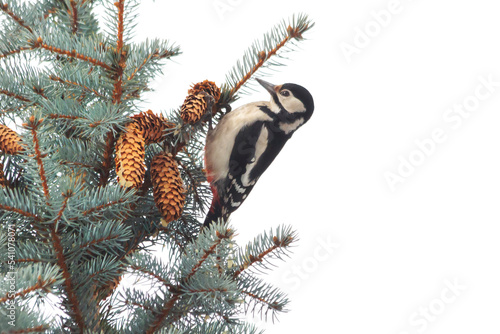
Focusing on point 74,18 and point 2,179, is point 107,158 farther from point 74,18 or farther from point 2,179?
point 74,18

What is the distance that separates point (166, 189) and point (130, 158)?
0.10 meters

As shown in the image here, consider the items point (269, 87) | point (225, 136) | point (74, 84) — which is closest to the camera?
point (74, 84)

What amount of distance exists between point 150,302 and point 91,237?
185 mm

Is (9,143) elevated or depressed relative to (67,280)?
elevated

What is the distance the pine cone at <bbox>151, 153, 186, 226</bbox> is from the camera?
994 mm

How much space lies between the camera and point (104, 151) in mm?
1032

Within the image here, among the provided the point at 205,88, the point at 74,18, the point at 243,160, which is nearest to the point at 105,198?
the point at 205,88

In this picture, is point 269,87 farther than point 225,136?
Yes

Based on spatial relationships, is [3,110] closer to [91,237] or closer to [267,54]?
[91,237]

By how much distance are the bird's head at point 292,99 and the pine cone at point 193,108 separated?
365 millimetres

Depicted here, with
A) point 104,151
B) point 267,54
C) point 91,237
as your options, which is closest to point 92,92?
point 104,151

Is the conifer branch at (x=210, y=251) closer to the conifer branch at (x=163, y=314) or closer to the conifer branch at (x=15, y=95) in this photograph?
the conifer branch at (x=163, y=314)

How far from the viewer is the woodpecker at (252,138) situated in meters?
1.41

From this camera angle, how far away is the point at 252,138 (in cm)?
147
